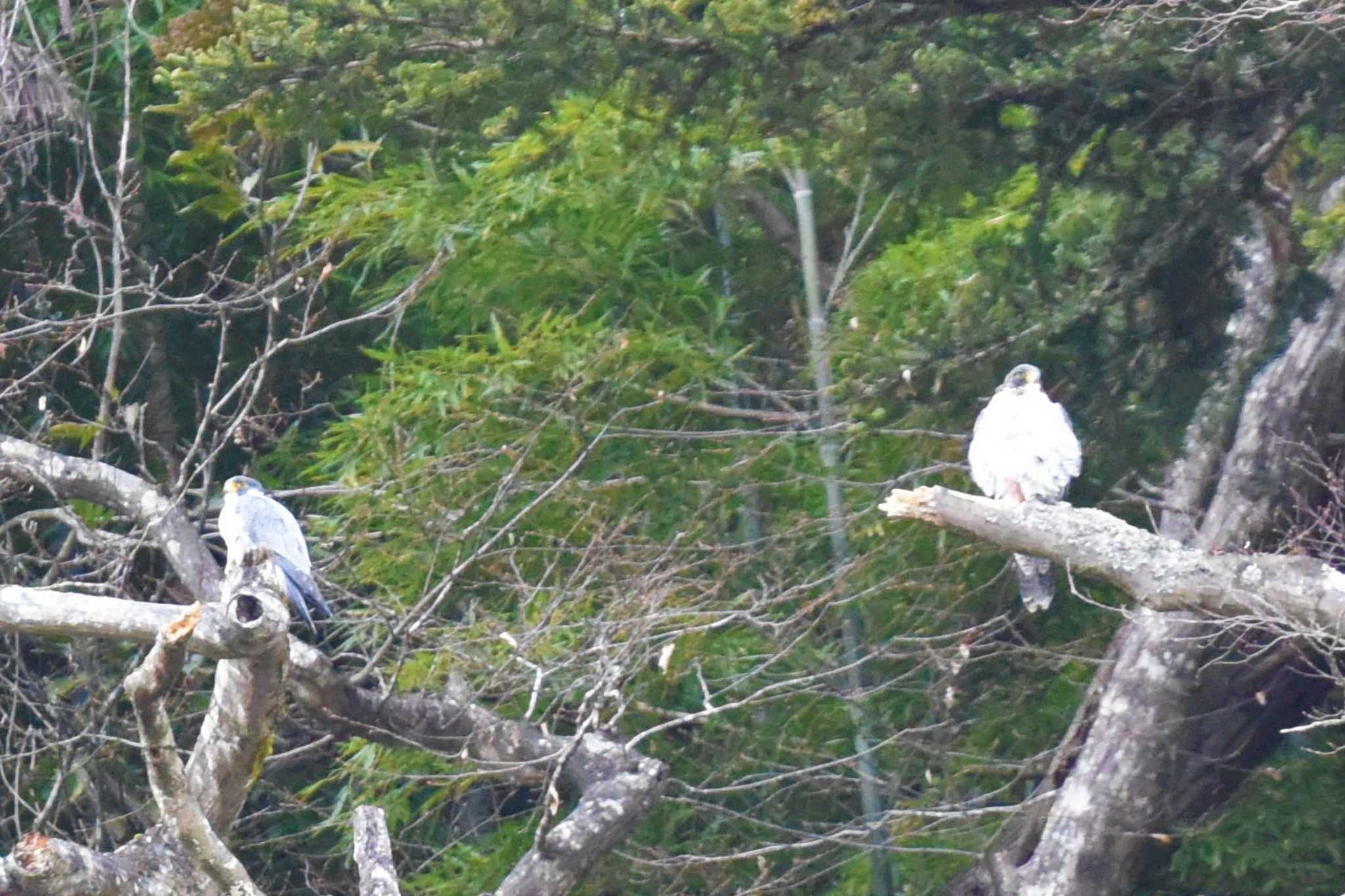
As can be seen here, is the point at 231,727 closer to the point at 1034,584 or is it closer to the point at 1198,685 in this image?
the point at 1034,584

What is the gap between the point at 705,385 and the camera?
6105 millimetres

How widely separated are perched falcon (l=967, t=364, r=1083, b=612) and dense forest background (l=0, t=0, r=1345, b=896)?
95 mm

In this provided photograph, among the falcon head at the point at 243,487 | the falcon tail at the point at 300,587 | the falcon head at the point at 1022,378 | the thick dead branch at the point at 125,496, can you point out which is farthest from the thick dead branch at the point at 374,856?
the falcon head at the point at 1022,378

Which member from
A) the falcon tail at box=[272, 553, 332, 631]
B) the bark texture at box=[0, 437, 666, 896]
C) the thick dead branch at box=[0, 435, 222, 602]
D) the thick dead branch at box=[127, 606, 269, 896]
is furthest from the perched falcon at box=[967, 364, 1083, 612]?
the thick dead branch at box=[127, 606, 269, 896]

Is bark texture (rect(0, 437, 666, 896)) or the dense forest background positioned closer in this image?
bark texture (rect(0, 437, 666, 896))

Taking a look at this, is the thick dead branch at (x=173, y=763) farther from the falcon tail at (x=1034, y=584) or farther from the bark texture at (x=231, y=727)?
the falcon tail at (x=1034, y=584)

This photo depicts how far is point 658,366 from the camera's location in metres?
6.14

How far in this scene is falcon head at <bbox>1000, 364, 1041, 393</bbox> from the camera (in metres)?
4.98

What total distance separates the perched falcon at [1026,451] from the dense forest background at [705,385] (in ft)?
0.31

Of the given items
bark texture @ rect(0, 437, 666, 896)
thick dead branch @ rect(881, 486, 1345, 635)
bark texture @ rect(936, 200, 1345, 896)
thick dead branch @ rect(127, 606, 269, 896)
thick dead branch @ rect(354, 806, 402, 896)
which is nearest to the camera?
thick dead branch @ rect(127, 606, 269, 896)

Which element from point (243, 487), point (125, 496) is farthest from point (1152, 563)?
point (125, 496)

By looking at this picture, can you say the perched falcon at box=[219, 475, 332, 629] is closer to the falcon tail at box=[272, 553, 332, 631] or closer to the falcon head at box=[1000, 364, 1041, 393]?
the falcon tail at box=[272, 553, 332, 631]

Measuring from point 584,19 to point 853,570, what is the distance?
7.19 feet

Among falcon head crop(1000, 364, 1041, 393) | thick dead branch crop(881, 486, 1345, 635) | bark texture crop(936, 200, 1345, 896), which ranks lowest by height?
bark texture crop(936, 200, 1345, 896)
